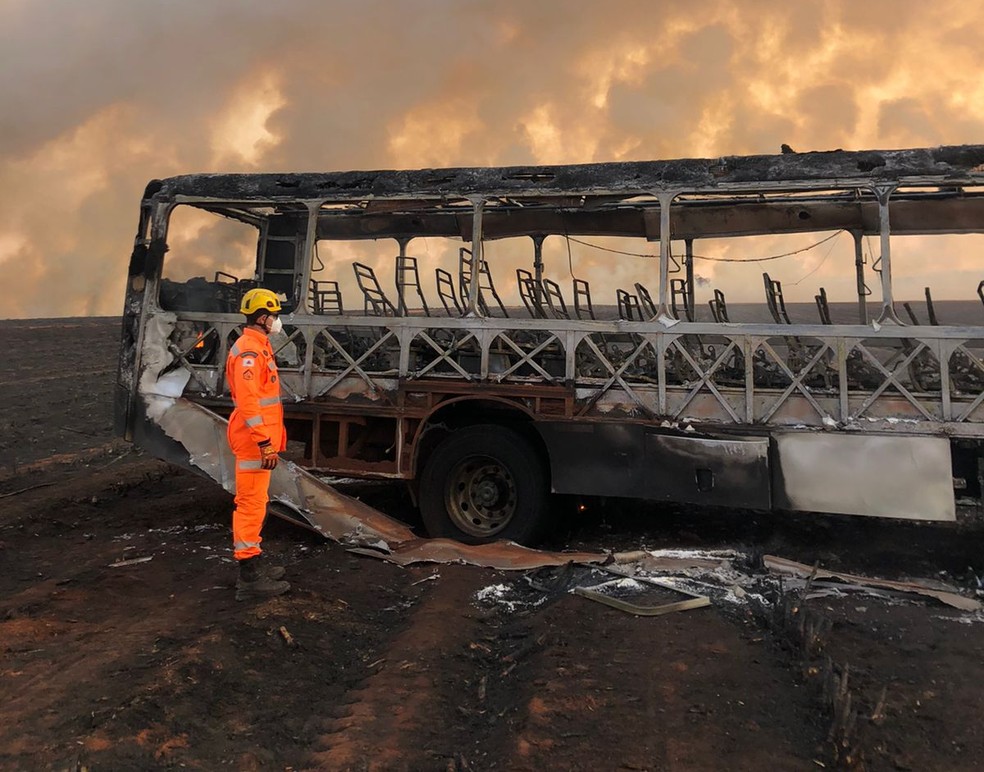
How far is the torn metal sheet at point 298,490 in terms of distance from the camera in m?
5.01

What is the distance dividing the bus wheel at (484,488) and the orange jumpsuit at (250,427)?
1.59 meters

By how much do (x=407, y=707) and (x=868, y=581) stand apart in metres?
3.34

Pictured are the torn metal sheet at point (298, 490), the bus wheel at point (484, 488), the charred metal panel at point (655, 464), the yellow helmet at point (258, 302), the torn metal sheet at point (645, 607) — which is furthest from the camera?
the bus wheel at point (484, 488)

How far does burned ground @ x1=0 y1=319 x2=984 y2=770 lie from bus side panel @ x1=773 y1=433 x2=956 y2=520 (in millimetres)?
632

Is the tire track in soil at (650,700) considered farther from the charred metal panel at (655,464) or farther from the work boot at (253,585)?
the work boot at (253,585)

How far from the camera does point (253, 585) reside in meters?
4.15

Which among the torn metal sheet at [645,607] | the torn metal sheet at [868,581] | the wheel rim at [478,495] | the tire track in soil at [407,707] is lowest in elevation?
the tire track in soil at [407,707]

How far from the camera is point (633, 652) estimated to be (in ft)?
11.1

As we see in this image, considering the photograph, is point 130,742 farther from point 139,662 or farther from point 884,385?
point 884,385

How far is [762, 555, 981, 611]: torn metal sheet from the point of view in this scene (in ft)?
13.5

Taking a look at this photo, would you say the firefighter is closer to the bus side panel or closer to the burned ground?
the burned ground

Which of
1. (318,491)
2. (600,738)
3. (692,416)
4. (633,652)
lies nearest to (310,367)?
(318,491)

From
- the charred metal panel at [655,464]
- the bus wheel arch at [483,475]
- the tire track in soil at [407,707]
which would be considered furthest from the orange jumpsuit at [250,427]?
the charred metal panel at [655,464]

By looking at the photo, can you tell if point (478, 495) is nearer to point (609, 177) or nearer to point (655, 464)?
point (655, 464)
